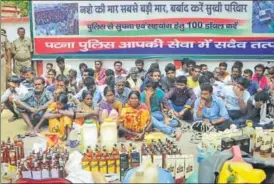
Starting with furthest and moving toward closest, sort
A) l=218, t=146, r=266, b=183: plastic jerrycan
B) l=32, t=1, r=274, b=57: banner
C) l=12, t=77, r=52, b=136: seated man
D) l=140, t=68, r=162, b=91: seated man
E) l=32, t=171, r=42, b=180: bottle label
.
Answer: l=12, t=77, r=52, b=136: seated man
l=140, t=68, r=162, b=91: seated man
l=32, t=1, r=274, b=57: banner
l=32, t=171, r=42, b=180: bottle label
l=218, t=146, r=266, b=183: plastic jerrycan

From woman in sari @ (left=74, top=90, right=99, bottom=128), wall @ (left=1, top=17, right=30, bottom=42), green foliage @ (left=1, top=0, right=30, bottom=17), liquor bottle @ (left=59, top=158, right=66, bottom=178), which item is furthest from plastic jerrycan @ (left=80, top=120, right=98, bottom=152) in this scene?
green foliage @ (left=1, top=0, right=30, bottom=17)

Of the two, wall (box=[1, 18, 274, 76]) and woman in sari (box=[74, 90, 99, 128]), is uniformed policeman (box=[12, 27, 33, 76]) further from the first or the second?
woman in sari (box=[74, 90, 99, 128])

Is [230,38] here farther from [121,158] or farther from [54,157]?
[54,157]

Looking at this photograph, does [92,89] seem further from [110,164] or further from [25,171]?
[25,171]

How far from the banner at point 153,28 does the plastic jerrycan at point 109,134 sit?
554 millimetres

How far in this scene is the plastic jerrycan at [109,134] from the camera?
4.06 m

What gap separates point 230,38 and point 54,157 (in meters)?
1.61

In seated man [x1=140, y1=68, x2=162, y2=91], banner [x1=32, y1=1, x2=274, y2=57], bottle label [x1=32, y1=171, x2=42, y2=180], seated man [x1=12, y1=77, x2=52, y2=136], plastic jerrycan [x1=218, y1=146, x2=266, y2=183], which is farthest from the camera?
seated man [x1=12, y1=77, x2=52, y2=136]

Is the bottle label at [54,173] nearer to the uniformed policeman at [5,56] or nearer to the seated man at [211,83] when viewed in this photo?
the uniformed policeman at [5,56]

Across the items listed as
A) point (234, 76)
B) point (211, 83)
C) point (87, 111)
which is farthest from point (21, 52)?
point (234, 76)

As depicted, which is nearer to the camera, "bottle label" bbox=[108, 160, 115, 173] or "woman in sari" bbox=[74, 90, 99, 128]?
"bottle label" bbox=[108, 160, 115, 173]

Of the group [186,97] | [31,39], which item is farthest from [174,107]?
[31,39]

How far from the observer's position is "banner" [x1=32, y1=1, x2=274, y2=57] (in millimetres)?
3900

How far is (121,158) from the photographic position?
3.81 m
